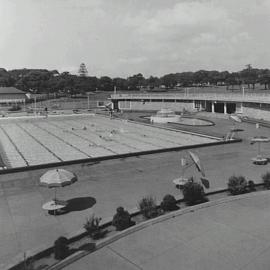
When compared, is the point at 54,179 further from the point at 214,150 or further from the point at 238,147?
the point at 238,147

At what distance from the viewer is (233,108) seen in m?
54.4

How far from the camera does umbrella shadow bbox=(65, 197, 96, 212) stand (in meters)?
13.3

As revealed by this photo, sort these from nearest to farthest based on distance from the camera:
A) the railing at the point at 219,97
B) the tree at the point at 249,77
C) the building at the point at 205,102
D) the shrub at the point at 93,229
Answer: the shrub at the point at 93,229, the railing at the point at 219,97, the building at the point at 205,102, the tree at the point at 249,77

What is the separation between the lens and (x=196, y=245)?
32.1ft

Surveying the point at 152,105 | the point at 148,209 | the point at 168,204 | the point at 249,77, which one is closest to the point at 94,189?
the point at 168,204

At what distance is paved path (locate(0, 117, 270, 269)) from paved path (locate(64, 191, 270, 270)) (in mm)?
2087

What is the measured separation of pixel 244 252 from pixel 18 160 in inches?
732

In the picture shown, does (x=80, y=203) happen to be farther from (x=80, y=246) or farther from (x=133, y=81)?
(x=133, y=81)

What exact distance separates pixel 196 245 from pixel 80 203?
5571mm

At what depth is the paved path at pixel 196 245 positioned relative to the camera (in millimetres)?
8789

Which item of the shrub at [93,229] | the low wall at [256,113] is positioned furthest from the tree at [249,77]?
the shrub at [93,229]

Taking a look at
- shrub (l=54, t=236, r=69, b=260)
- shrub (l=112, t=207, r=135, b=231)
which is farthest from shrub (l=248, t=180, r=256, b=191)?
shrub (l=54, t=236, r=69, b=260)

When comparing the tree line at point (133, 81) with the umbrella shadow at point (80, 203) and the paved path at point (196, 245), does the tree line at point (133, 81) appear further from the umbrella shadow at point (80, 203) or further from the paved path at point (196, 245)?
the paved path at point (196, 245)

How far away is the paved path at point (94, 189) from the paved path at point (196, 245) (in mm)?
2087
